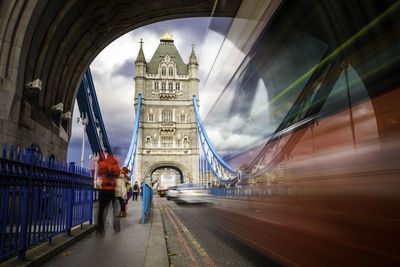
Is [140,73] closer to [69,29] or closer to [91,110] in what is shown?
[91,110]

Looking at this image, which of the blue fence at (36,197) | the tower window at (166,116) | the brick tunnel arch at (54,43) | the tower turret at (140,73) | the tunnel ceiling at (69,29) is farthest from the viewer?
A: the tower turret at (140,73)

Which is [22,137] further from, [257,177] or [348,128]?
[348,128]

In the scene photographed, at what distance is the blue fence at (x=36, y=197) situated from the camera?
95.8 inches

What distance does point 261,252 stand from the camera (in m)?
3.49

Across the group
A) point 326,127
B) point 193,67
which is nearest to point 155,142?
point 193,67

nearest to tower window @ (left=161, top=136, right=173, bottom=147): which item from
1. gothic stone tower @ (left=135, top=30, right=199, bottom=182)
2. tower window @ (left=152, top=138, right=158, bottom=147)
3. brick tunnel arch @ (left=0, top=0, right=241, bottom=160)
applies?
gothic stone tower @ (left=135, top=30, right=199, bottom=182)

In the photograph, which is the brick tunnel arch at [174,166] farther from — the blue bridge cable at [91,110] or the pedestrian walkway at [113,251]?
the pedestrian walkway at [113,251]

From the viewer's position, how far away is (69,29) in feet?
27.6

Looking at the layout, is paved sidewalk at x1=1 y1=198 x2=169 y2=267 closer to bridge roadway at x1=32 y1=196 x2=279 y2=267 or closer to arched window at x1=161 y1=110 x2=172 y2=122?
bridge roadway at x1=32 y1=196 x2=279 y2=267

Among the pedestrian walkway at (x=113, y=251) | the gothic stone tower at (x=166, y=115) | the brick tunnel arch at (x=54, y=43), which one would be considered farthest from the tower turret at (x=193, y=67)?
the pedestrian walkway at (x=113, y=251)

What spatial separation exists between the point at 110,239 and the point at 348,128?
144 inches

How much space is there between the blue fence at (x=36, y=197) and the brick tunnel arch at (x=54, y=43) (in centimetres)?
222

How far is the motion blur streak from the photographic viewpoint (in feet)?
6.12

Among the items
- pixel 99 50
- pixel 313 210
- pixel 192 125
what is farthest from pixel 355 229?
pixel 192 125
